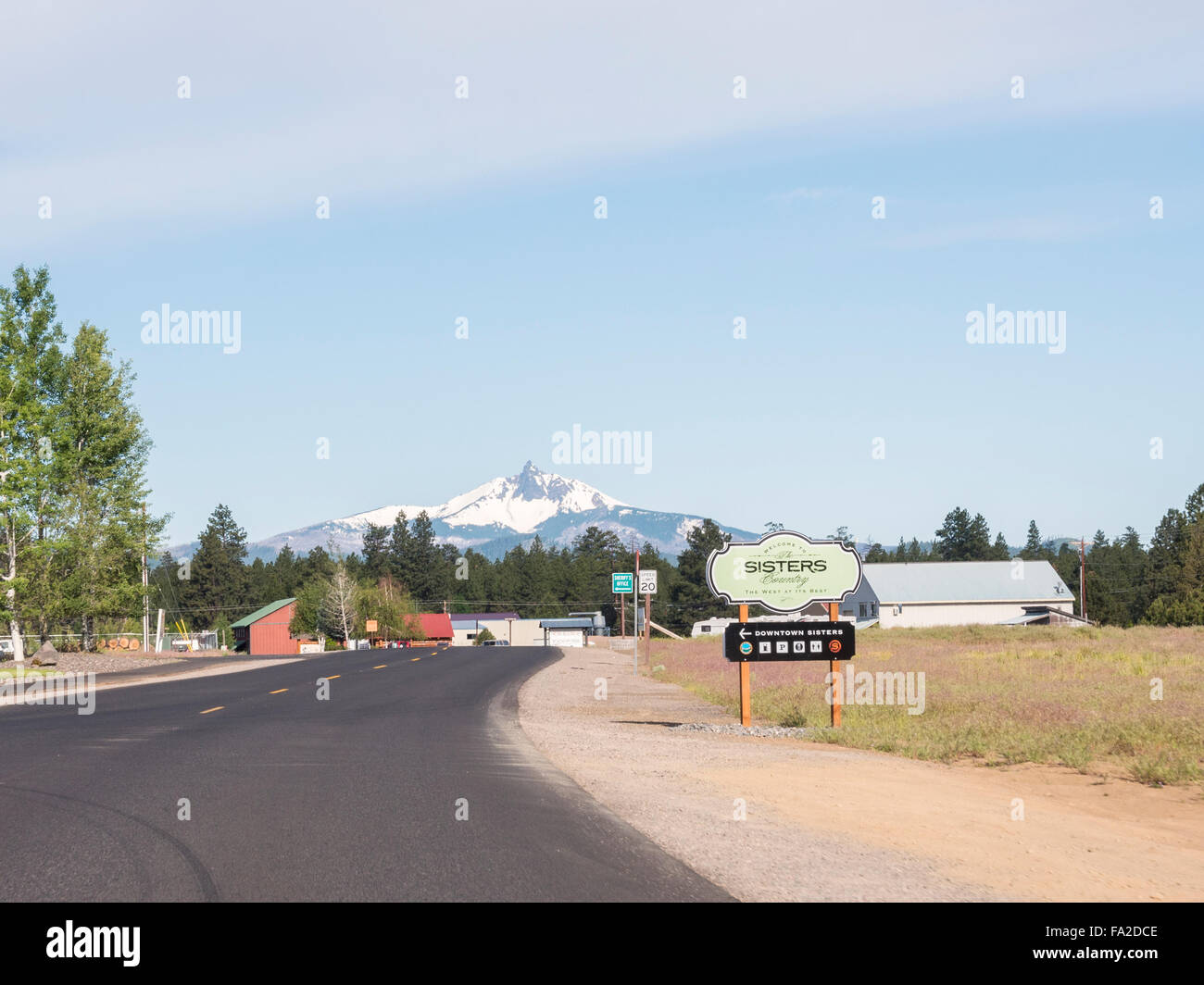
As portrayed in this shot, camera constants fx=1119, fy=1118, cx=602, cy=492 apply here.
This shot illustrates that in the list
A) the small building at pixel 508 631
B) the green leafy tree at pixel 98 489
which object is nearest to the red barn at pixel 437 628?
the small building at pixel 508 631

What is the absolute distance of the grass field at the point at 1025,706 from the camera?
1684 centimetres

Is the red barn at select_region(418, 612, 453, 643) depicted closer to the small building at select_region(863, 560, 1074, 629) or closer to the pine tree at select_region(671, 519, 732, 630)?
the pine tree at select_region(671, 519, 732, 630)

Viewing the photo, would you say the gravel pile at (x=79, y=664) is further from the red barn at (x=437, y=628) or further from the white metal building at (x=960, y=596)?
the red barn at (x=437, y=628)

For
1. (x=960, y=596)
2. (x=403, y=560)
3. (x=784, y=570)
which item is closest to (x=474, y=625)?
(x=403, y=560)

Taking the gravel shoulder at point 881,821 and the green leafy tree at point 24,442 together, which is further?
the green leafy tree at point 24,442

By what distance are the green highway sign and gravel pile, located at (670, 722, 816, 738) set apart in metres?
2.26

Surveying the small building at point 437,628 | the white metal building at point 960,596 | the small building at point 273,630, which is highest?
the white metal building at point 960,596

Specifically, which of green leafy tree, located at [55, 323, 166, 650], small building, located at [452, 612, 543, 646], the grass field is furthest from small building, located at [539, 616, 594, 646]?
the grass field

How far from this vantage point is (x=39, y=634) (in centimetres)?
4806

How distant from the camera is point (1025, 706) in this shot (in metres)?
21.9

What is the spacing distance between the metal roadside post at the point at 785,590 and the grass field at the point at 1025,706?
1.51 meters

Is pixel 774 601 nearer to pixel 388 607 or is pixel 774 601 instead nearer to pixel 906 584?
pixel 906 584
